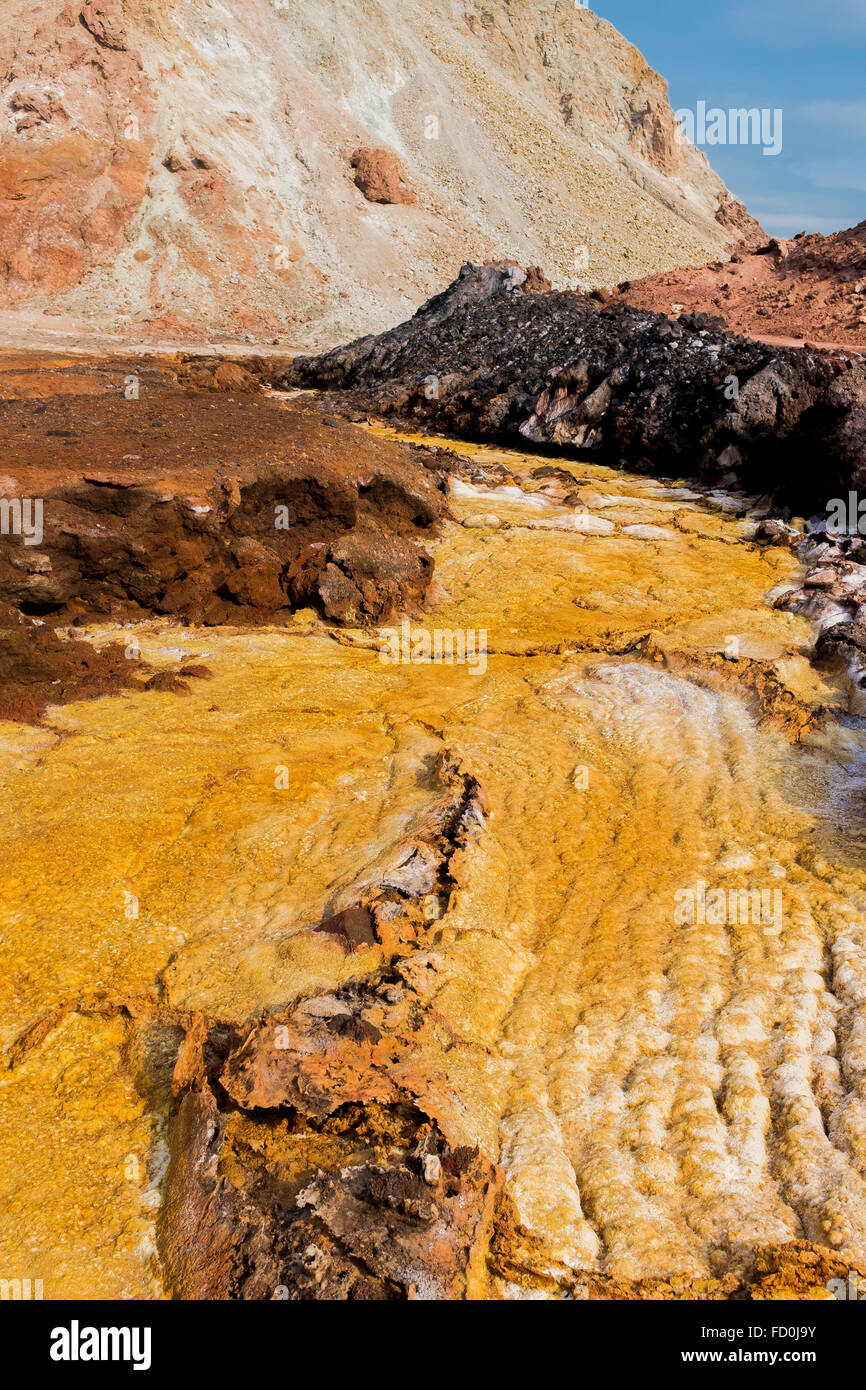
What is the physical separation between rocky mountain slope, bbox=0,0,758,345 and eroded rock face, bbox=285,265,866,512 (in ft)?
43.7

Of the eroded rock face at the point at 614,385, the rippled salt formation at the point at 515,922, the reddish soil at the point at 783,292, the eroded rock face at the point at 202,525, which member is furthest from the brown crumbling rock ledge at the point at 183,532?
the reddish soil at the point at 783,292

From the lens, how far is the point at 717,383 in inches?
625

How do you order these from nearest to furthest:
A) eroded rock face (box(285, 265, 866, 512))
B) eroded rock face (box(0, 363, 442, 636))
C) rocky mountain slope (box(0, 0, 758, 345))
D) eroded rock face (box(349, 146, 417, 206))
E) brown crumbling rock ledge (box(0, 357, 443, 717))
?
brown crumbling rock ledge (box(0, 357, 443, 717)) < eroded rock face (box(0, 363, 442, 636)) < eroded rock face (box(285, 265, 866, 512)) < rocky mountain slope (box(0, 0, 758, 345)) < eroded rock face (box(349, 146, 417, 206))

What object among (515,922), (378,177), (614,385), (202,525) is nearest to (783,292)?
(614,385)

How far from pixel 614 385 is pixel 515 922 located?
14878mm

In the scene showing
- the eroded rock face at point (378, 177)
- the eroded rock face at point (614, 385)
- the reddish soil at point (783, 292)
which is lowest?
the eroded rock face at point (614, 385)

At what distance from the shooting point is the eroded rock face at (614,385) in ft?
45.8

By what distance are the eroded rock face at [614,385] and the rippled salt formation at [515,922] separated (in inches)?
257

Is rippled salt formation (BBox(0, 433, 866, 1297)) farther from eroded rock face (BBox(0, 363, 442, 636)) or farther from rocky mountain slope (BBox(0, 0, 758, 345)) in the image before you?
rocky mountain slope (BBox(0, 0, 758, 345))

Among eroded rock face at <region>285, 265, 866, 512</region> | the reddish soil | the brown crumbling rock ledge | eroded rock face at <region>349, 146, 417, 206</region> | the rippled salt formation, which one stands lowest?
the rippled salt formation

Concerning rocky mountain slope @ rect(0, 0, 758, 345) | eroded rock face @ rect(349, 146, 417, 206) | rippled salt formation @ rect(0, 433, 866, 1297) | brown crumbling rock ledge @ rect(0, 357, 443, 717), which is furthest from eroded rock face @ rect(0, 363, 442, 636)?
eroded rock face @ rect(349, 146, 417, 206)

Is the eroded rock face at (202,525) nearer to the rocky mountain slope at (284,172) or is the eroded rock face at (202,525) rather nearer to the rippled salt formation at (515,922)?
the rippled salt formation at (515,922)

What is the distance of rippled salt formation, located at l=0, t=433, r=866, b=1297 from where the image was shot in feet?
11.0

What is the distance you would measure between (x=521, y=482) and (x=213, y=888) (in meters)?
11.6
